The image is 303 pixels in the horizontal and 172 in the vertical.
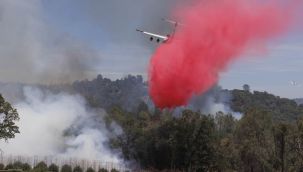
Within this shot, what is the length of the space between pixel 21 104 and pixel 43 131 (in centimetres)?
1621

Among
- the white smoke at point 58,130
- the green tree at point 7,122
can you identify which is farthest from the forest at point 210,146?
the green tree at point 7,122

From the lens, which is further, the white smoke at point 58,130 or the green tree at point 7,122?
the white smoke at point 58,130

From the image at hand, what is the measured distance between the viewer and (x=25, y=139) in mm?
143125

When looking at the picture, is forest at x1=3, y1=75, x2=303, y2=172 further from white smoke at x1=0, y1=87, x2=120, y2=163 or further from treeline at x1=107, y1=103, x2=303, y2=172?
white smoke at x1=0, y1=87, x2=120, y2=163

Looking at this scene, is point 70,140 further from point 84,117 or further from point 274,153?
point 274,153

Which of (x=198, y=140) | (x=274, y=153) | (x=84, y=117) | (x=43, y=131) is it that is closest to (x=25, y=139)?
(x=43, y=131)

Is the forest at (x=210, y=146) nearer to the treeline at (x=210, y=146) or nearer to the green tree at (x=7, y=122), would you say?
the treeline at (x=210, y=146)

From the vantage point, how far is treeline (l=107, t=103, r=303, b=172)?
371 ft

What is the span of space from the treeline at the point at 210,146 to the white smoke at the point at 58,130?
7889 millimetres

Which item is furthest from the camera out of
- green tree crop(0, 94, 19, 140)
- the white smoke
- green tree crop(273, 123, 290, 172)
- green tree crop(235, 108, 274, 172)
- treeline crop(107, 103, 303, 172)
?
the white smoke

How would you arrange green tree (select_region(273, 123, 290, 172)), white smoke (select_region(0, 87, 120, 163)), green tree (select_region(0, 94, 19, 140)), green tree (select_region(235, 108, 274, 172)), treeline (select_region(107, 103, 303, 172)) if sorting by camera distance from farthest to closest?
white smoke (select_region(0, 87, 120, 163)) → green tree (select_region(235, 108, 274, 172)) → green tree (select_region(273, 123, 290, 172)) → treeline (select_region(107, 103, 303, 172)) → green tree (select_region(0, 94, 19, 140))

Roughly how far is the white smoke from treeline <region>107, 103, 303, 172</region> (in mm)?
7889

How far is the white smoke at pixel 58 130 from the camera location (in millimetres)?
133750

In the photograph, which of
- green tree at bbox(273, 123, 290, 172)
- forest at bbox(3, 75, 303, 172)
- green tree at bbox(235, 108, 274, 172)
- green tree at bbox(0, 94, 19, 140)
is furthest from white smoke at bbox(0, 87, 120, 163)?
green tree at bbox(0, 94, 19, 140)
